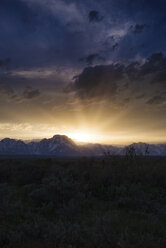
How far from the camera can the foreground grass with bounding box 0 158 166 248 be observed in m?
4.73

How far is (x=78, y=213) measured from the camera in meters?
6.99

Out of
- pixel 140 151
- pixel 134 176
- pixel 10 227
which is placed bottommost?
pixel 10 227

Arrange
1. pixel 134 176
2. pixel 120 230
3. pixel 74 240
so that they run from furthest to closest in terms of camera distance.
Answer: pixel 134 176
pixel 120 230
pixel 74 240

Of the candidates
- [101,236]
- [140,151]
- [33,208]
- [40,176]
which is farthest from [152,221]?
[40,176]

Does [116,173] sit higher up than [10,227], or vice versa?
[116,173]

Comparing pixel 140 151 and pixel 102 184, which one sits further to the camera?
pixel 140 151

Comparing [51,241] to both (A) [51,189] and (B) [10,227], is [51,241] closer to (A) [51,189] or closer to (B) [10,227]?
(B) [10,227]

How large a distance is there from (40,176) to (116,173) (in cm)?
542

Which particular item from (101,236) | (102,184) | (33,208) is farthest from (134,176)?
(101,236)

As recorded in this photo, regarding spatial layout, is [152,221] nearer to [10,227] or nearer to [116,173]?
[10,227]

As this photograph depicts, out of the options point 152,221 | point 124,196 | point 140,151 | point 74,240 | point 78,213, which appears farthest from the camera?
point 140,151

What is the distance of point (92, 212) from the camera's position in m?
7.00

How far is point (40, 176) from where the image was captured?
13.6 m

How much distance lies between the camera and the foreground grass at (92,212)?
4.73m
